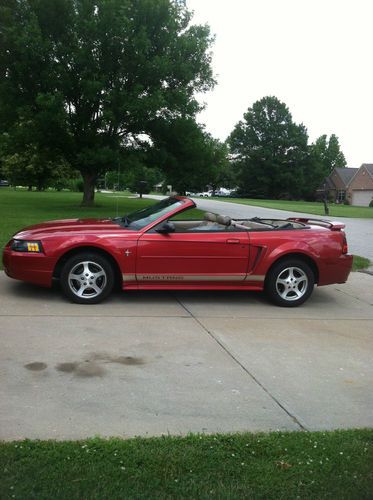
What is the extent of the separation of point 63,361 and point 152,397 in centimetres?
106

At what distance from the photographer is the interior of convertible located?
7289mm

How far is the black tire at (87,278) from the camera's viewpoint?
6.75 metres

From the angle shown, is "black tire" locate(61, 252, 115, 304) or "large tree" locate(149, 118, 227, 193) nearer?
"black tire" locate(61, 252, 115, 304)

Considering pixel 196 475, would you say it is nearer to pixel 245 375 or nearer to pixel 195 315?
pixel 245 375

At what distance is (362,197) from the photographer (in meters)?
83.2

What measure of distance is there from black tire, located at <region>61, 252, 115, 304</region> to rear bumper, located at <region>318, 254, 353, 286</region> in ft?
9.37

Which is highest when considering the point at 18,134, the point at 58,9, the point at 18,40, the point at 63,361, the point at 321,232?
the point at 58,9

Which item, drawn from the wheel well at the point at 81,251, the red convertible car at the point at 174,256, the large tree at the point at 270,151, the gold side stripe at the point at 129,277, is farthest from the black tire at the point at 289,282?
the large tree at the point at 270,151

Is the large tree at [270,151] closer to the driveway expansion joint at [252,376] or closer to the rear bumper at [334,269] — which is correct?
the rear bumper at [334,269]

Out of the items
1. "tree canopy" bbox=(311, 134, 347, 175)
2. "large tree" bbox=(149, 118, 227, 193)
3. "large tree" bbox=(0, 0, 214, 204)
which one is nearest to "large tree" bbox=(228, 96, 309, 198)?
"tree canopy" bbox=(311, 134, 347, 175)

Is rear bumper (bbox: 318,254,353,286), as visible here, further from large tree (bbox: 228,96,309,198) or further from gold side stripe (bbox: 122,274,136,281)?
large tree (bbox: 228,96,309,198)

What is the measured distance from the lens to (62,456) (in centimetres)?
299

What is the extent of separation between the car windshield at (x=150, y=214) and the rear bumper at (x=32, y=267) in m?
1.23

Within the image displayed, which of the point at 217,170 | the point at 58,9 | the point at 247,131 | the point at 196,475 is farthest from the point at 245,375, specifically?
the point at 247,131
